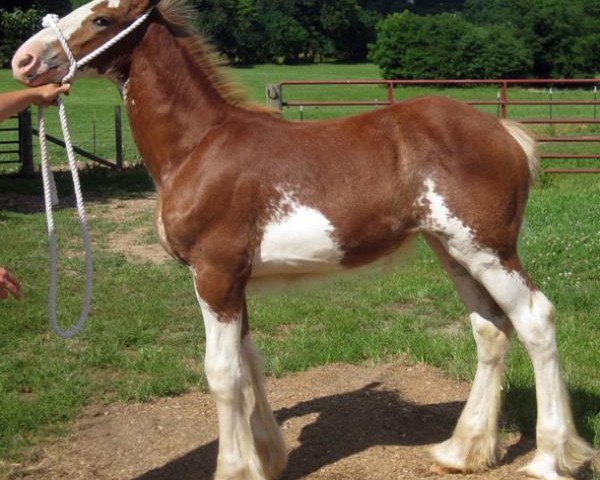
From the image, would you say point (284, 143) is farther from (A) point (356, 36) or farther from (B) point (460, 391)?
(A) point (356, 36)

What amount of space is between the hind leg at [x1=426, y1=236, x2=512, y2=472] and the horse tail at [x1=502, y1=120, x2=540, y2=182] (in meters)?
0.58

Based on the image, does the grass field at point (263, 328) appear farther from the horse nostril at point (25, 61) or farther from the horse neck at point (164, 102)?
the horse nostril at point (25, 61)

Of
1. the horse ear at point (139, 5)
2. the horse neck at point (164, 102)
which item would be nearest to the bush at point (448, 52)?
the horse neck at point (164, 102)

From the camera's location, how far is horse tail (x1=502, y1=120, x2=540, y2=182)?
14.1 feet

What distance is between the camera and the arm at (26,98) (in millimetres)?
3930

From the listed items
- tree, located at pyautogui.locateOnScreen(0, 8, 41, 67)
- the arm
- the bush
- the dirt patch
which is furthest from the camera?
the bush

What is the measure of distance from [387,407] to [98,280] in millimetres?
4182

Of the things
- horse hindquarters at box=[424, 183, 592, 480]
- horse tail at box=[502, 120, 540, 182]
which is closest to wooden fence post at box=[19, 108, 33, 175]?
horse hindquarters at box=[424, 183, 592, 480]

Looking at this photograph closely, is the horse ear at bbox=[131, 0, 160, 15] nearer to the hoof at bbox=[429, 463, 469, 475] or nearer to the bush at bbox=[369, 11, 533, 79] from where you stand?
the hoof at bbox=[429, 463, 469, 475]

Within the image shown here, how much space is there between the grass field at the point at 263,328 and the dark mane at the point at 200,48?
13 cm

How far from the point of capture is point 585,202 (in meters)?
11.1

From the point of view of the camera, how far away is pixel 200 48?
4246 mm

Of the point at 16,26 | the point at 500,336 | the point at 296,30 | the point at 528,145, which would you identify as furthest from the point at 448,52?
the point at 500,336

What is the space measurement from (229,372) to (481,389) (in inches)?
51.3
